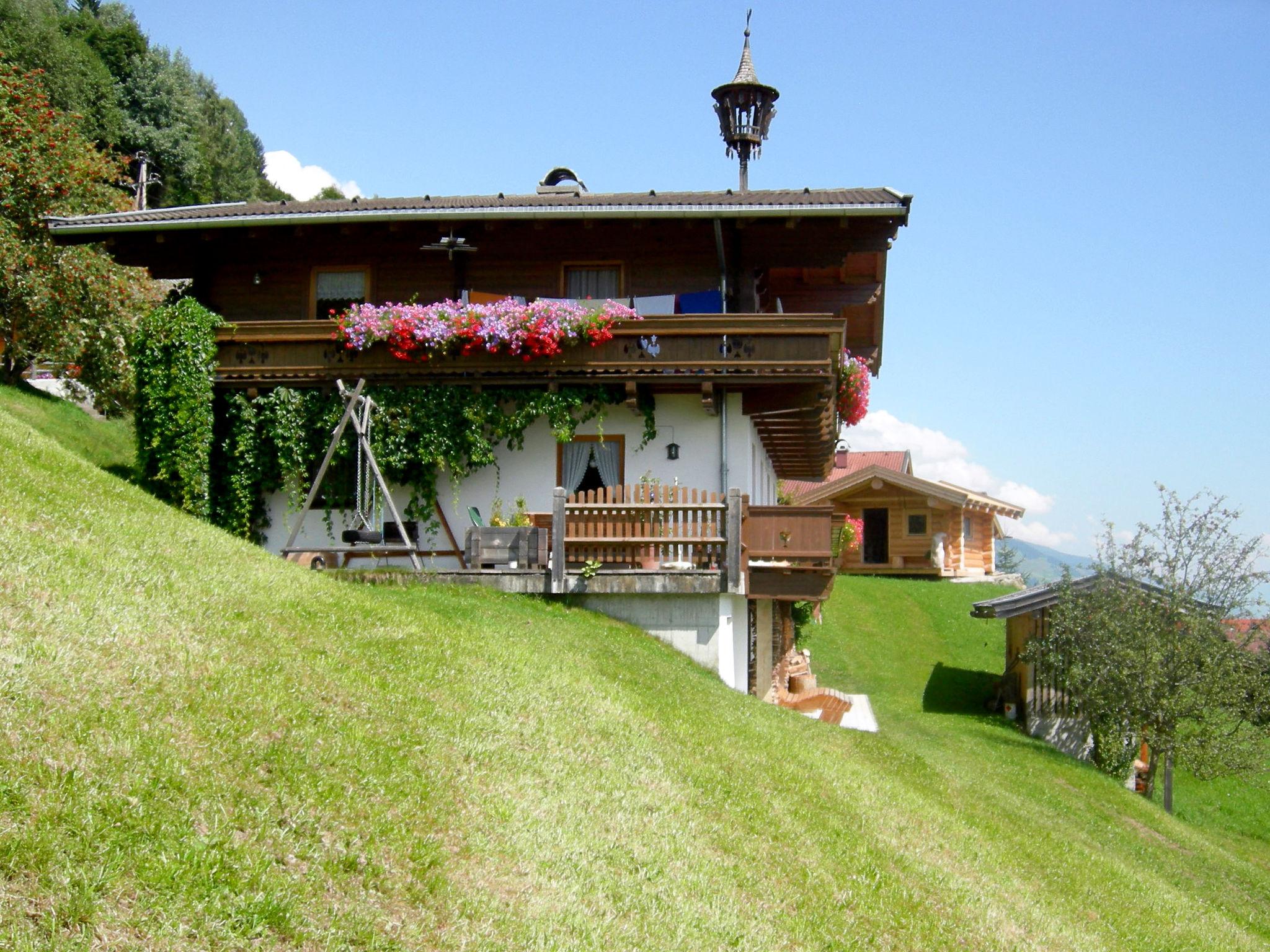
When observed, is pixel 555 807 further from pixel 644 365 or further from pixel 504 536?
pixel 644 365

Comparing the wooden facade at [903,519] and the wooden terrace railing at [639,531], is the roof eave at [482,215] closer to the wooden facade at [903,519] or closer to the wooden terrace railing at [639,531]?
the wooden terrace railing at [639,531]

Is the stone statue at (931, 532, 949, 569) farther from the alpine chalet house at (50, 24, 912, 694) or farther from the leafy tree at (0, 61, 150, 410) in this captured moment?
the leafy tree at (0, 61, 150, 410)

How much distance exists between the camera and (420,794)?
849cm

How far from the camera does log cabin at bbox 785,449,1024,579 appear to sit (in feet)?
146

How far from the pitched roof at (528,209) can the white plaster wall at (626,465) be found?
3084mm

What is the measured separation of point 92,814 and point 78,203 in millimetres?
28461

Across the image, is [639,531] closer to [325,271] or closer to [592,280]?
[592,280]

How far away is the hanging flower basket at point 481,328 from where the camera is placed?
66.0ft

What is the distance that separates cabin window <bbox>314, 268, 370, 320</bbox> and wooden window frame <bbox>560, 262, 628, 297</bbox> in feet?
11.9

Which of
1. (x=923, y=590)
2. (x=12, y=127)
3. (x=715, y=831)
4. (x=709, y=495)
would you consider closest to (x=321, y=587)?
(x=715, y=831)

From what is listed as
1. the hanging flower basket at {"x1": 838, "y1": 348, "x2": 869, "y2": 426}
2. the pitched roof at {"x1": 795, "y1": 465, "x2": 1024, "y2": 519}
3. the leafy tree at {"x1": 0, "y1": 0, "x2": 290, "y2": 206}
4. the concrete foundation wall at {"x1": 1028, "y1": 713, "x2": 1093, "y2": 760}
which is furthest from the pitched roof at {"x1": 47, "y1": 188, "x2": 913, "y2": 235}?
the leafy tree at {"x1": 0, "y1": 0, "x2": 290, "y2": 206}

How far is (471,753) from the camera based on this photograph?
31.6ft

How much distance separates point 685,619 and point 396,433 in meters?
6.08

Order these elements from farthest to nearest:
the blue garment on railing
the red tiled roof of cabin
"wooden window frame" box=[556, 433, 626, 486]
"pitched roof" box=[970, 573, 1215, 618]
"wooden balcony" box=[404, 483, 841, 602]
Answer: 1. the red tiled roof of cabin
2. "pitched roof" box=[970, 573, 1215, 618]
3. the blue garment on railing
4. "wooden window frame" box=[556, 433, 626, 486]
5. "wooden balcony" box=[404, 483, 841, 602]
